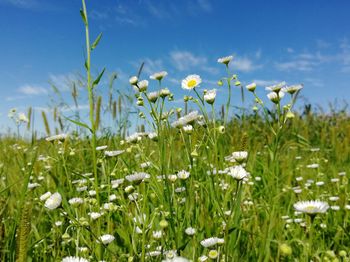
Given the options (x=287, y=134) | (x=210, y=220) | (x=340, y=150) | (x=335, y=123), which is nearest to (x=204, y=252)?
(x=210, y=220)

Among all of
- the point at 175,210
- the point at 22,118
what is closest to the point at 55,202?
the point at 175,210

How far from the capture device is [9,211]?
2.22m

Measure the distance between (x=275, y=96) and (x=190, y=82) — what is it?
413mm

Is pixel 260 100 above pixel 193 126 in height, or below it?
above

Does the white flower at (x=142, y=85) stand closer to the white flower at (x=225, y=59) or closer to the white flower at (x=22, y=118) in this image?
the white flower at (x=225, y=59)

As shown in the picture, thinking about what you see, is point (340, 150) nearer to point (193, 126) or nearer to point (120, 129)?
point (120, 129)

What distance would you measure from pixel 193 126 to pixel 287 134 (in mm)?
4606

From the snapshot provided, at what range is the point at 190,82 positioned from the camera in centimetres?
197

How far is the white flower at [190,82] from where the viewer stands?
1948 millimetres

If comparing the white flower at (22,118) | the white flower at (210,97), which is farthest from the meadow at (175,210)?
the white flower at (22,118)

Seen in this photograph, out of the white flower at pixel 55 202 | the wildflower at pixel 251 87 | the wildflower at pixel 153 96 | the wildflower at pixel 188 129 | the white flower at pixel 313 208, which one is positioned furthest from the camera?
the wildflower at pixel 251 87

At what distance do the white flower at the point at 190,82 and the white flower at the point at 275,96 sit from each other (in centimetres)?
35

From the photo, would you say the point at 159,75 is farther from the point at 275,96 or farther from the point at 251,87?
the point at 275,96

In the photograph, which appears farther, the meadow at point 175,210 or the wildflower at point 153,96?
the wildflower at point 153,96
